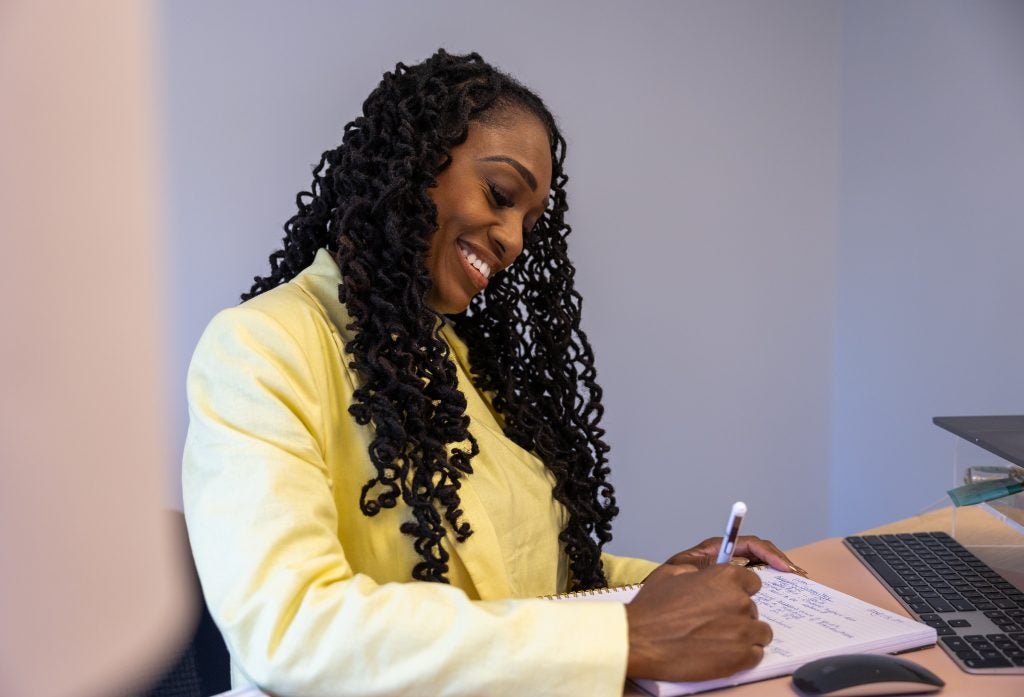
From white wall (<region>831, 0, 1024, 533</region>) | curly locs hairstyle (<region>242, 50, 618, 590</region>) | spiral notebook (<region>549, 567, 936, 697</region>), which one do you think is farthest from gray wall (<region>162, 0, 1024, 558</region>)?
spiral notebook (<region>549, 567, 936, 697</region>)

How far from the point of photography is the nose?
51.6 inches

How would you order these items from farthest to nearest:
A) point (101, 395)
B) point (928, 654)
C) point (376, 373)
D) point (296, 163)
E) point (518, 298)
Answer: point (296, 163), point (518, 298), point (101, 395), point (376, 373), point (928, 654)

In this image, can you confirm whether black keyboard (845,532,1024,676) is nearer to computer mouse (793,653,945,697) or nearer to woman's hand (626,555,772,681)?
computer mouse (793,653,945,697)

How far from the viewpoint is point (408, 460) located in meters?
1.17

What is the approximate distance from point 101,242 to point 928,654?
44.1 inches

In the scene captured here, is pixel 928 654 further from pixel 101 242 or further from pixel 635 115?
pixel 635 115

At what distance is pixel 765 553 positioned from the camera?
52.3 inches

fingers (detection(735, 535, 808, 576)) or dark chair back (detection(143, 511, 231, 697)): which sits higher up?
fingers (detection(735, 535, 808, 576))

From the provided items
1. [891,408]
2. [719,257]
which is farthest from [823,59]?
[891,408]

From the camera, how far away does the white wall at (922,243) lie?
2426mm

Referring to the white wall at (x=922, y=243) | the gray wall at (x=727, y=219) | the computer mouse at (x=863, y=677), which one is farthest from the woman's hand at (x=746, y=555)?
the white wall at (x=922, y=243)

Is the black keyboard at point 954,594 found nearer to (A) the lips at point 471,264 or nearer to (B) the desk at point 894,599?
(B) the desk at point 894,599

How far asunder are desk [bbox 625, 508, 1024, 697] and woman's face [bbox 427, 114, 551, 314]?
23.7 inches

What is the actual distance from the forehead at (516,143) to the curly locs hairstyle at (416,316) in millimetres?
17
